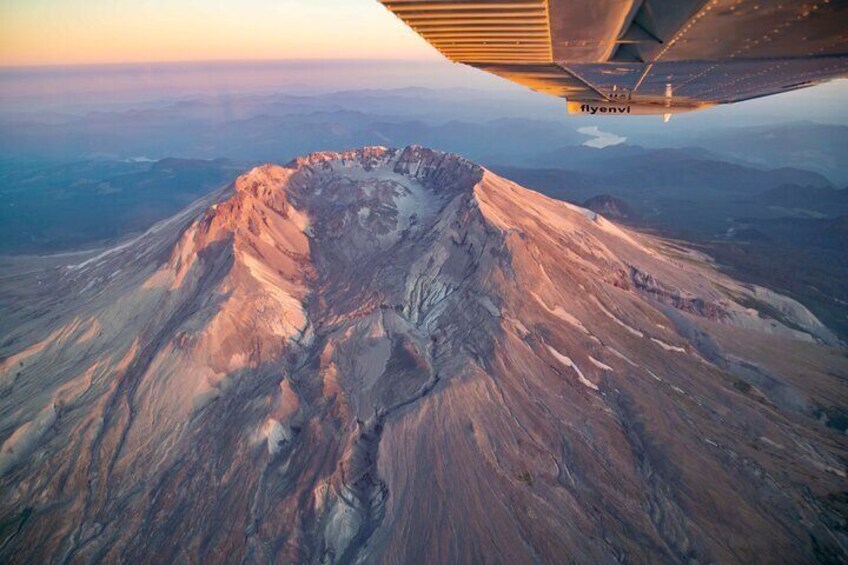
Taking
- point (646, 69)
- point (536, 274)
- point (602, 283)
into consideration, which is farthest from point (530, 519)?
point (646, 69)

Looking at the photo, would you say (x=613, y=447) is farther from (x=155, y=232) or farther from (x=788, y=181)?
(x=788, y=181)

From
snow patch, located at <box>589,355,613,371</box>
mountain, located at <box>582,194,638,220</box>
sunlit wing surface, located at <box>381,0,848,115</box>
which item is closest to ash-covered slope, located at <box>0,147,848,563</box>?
snow patch, located at <box>589,355,613,371</box>

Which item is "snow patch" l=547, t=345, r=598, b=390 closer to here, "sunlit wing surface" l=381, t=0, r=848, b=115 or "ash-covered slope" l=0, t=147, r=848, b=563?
"ash-covered slope" l=0, t=147, r=848, b=563

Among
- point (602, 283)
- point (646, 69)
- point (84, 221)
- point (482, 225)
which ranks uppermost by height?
point (646, 69)

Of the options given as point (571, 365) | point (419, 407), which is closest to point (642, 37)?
point (419, 407)

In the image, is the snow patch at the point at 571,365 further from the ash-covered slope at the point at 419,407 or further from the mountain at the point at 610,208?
the mountain at the point at 610,208

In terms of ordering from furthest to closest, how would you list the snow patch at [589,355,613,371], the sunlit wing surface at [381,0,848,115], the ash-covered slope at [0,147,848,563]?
the snow patch at [589,355,613,371]
the ash-covered slope at [0,147,848,563]
the sunlit wing surface at [381,0,848,115]
